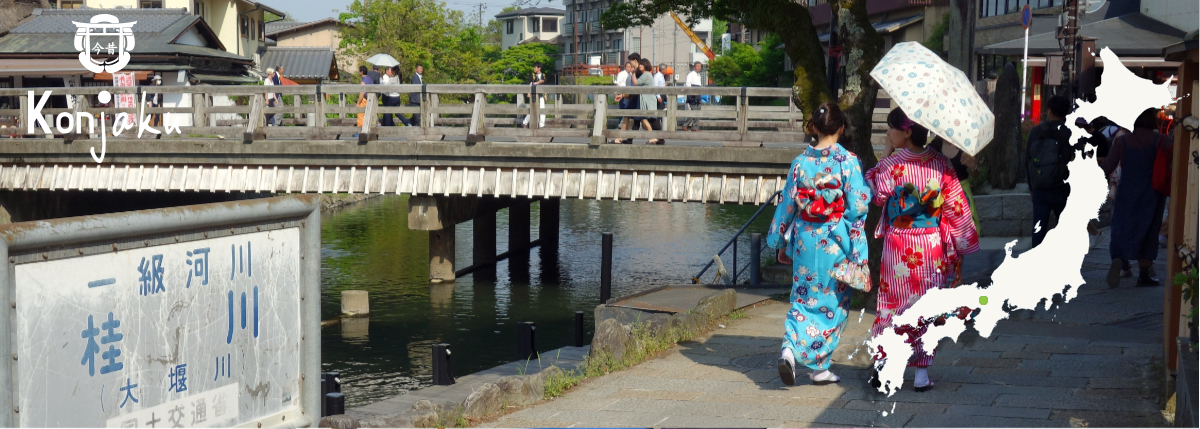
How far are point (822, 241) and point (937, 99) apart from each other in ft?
3.32

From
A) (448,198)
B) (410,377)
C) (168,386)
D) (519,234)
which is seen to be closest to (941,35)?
(519,234)

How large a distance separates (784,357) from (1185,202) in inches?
86.7

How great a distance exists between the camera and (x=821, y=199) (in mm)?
5953

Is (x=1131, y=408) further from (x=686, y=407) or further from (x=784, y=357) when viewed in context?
(x=686, y=407)

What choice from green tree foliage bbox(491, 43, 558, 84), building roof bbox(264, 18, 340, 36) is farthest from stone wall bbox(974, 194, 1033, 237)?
green tree foliage bbox(491, 43, 558, 84)

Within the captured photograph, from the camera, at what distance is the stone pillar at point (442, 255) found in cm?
1891

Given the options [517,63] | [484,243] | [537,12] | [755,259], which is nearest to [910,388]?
[755,259]

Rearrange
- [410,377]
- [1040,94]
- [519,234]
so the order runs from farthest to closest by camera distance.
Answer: [1040,94], [519,234], [410,377]

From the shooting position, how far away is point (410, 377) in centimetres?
1320

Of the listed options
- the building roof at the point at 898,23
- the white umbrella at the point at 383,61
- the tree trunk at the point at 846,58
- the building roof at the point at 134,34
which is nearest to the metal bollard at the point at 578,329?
the tree trunk at the point at 846,58

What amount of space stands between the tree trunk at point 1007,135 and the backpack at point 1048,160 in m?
5.72

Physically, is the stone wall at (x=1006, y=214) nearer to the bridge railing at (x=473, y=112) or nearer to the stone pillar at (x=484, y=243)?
the bridge railing at (x=473, y=112)

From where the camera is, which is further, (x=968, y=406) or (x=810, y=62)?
(x=810, y=62)

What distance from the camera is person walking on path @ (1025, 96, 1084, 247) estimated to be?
9.27 m
